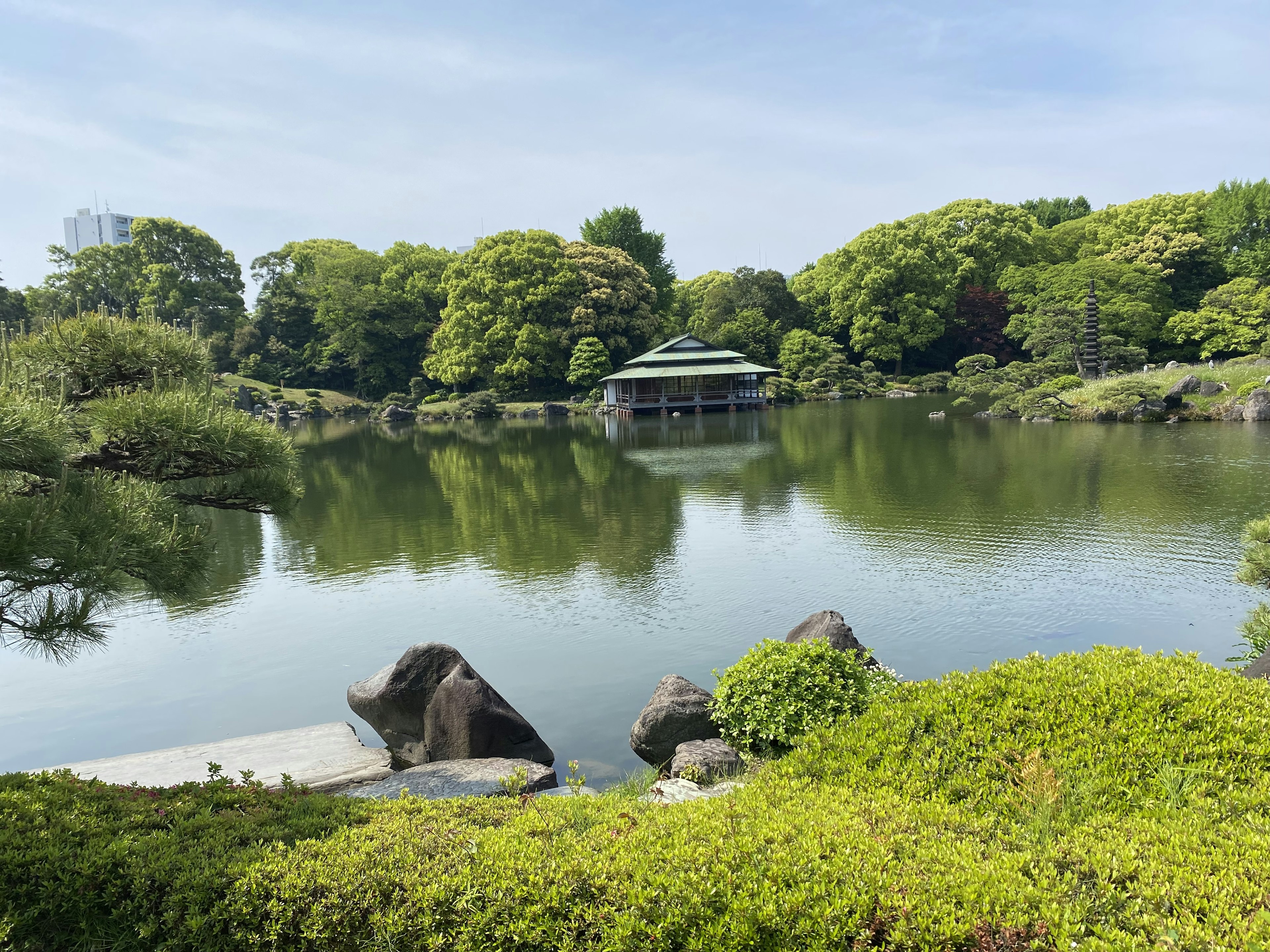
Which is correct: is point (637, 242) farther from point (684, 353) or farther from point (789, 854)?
point (789, 854)

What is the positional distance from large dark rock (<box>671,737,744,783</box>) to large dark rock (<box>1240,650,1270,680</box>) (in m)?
3.45

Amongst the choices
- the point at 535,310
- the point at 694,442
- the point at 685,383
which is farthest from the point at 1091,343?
the point at 535,310

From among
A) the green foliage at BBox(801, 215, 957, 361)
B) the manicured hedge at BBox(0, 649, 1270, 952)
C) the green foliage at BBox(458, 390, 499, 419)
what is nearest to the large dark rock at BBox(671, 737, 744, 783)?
the manicured hedge at BBox(0, 649, 1270, 952)

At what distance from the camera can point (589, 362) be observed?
48.8 metres

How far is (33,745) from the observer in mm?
7551

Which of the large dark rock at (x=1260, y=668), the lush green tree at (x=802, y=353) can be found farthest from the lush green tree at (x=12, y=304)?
the large dark rock at (x=1260, y=668)

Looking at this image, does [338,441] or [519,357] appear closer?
[338,441]

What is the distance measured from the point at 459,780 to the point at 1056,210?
77275 millimetres

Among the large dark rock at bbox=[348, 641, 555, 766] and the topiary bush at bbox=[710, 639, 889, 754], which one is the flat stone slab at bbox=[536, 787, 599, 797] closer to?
the large dark rock at bbox=[348, 641, 555, 766]

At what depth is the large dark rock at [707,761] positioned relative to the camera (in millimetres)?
5770

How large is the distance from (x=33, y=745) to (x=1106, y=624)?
455 inches

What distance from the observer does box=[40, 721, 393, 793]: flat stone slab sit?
6.20 meters

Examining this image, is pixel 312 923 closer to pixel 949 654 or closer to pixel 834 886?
pixel 834 886

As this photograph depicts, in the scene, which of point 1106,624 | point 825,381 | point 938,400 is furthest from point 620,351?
point 1106,624
